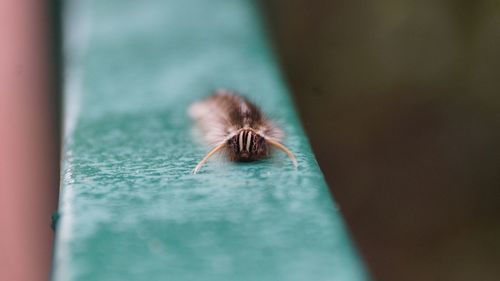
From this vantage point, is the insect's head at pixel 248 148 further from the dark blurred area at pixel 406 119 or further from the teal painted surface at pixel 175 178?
the dark blurred area at pixel 406 119

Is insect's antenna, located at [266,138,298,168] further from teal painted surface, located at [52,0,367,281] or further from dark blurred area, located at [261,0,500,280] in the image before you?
dark blurred area, located at [261,0,500,280]

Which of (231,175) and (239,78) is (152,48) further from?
(231,175)

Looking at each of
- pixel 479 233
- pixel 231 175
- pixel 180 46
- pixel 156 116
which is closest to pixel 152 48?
pixel 180 46

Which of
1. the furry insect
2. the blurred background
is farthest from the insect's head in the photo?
the blurred background

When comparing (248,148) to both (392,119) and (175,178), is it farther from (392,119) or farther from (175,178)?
(392,119)

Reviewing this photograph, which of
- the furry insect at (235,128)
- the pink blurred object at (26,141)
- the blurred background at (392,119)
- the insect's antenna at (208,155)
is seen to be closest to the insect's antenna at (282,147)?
the furry insect at (235,128)

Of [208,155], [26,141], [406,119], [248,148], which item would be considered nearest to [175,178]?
[208,155]
